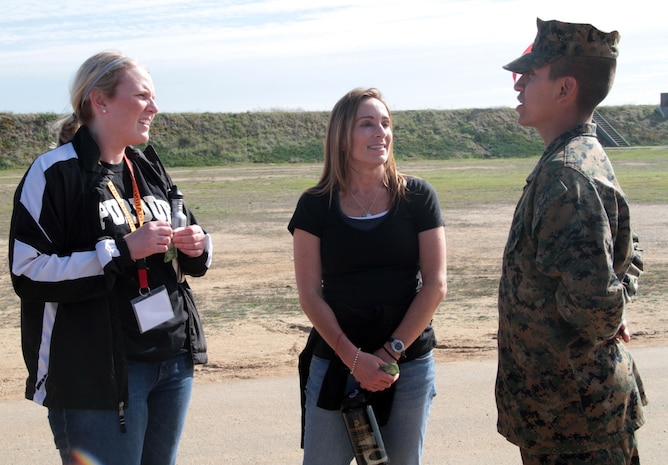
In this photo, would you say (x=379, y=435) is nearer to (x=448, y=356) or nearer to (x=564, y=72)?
(x=564, y=72)

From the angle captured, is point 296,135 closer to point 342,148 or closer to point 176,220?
point 342,148

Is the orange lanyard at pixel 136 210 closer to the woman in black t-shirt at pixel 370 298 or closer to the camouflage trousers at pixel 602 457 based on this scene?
the woman in black t-shirt at pixel 370 298

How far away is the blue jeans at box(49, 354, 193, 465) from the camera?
2.86 m

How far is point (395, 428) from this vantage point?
3.34 meters

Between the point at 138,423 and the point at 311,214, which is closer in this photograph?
the point at 138,423

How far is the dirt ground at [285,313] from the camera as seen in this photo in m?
7.04

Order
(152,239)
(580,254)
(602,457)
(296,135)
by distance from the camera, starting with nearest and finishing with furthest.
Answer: (580,254) < (602,457) < (152,239) < (296,135)

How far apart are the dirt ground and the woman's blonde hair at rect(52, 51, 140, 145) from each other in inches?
145

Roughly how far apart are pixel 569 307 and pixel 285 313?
6624 millimetres

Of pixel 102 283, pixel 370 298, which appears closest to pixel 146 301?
pixel 102 283

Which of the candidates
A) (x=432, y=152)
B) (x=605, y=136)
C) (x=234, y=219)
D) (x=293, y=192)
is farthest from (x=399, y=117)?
(x=234, y=219)

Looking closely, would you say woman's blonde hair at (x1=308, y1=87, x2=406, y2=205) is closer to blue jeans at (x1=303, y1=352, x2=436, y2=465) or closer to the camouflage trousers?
blue jeans at (x1=303, y1=352, x2=436, y2=465)

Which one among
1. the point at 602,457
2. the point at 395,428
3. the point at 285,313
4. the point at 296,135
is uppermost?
the point at 602,457

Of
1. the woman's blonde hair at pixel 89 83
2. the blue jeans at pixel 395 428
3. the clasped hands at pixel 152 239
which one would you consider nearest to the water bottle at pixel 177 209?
the clasped hands at pixel 152 239
